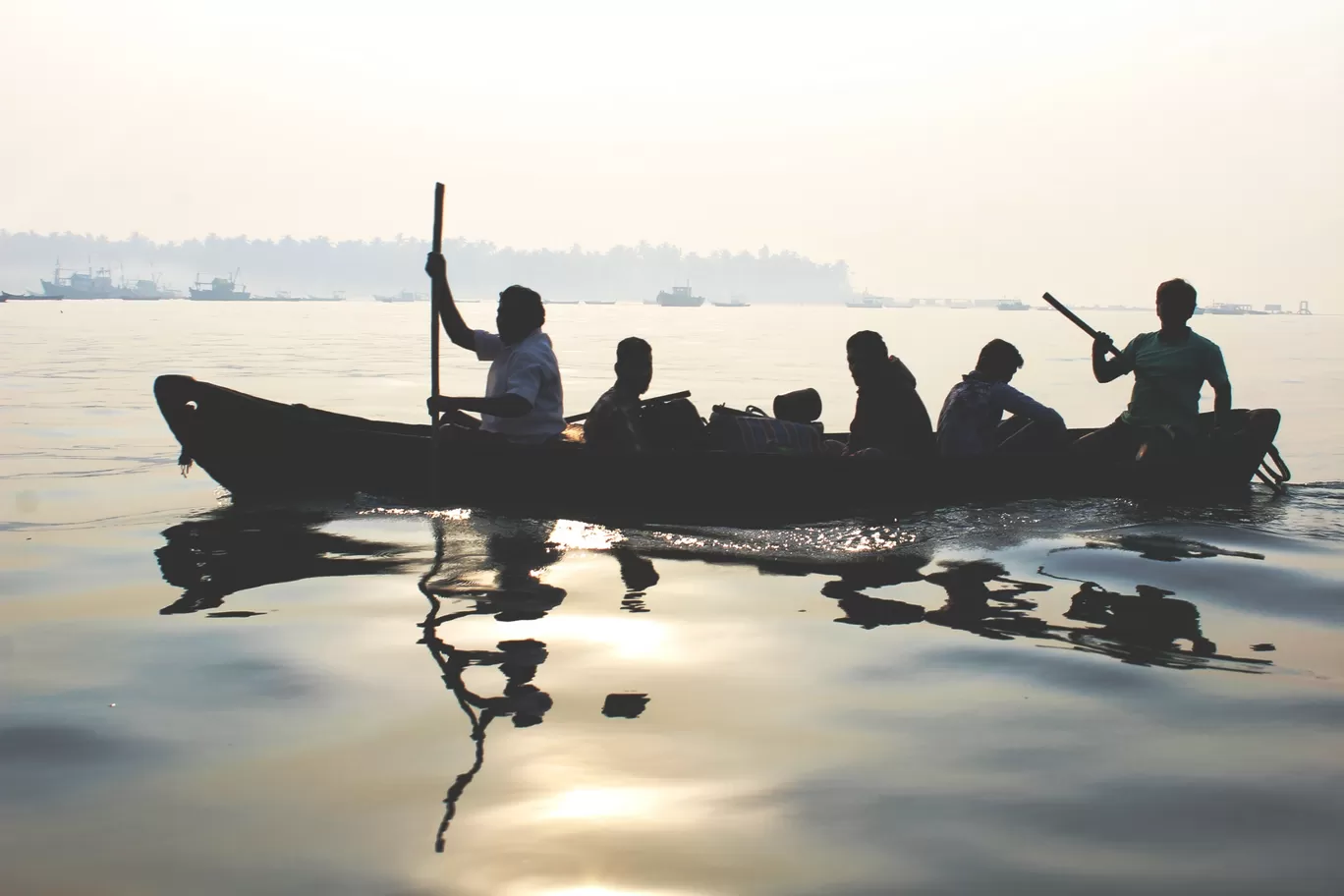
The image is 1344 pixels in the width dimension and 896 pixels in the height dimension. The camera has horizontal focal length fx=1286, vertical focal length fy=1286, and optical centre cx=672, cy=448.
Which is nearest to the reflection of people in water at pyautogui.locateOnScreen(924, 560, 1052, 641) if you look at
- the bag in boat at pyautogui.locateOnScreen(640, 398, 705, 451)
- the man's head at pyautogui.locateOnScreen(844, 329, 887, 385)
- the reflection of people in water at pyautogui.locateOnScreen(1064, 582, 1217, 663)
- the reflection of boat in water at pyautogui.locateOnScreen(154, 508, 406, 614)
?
the reflection of people in water at pyautogui.locateOnScreen(1064, 582, 1217, 663)

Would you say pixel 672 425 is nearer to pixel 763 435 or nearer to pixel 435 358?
pixel 763 435

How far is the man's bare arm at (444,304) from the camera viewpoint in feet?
30.9

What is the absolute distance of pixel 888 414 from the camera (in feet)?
32.2

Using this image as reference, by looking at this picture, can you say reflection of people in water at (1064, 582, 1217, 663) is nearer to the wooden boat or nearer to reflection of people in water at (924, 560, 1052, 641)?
reflection of people in water at (924, 560, 1052, 641)

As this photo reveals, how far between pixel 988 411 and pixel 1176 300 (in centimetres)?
168

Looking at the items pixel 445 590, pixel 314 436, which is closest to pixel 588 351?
pixel 314 436

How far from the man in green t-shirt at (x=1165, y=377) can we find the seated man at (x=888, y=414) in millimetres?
1557

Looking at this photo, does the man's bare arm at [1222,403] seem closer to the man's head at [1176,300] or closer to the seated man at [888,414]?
the man's head at [1176,300]

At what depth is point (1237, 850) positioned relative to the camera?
361 centimetres

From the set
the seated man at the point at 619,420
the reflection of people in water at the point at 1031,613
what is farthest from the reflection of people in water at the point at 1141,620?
the seated man at the point at 619,420

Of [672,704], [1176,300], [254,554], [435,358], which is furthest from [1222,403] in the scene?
[254,554]

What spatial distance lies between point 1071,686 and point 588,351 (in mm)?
46748

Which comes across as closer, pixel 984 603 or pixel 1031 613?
pixel 1031 613

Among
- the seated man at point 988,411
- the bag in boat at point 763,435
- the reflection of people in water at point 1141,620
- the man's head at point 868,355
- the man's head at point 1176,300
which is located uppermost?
the man's head at point 1176,300
